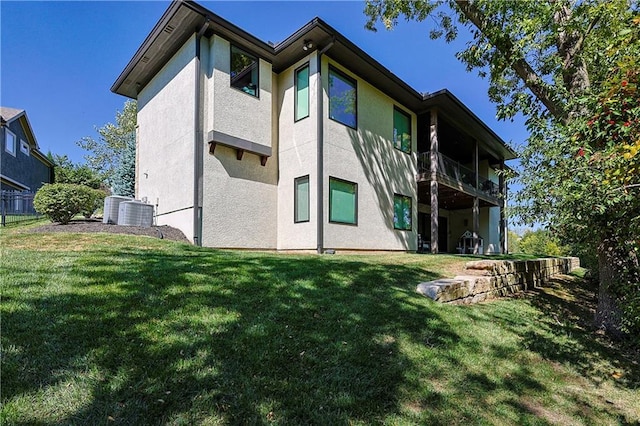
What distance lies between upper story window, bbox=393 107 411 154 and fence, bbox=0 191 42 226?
12.7 meters

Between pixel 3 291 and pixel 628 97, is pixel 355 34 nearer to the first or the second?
pixel 628 97

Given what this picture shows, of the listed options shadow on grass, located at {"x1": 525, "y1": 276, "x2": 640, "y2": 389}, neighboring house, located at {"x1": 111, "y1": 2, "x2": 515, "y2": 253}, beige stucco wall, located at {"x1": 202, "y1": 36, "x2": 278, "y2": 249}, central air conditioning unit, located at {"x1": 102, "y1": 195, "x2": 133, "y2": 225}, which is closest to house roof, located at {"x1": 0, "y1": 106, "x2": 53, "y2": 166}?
neighboring house, located at {"x1": 111, "y1": 2, "x2": 515, "y2": 253}

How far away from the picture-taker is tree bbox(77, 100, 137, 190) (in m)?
26.8

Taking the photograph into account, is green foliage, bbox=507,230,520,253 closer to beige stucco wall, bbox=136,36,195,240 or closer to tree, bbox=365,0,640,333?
tree, bbox=365,0,640,333

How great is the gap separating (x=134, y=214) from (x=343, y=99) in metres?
6.87

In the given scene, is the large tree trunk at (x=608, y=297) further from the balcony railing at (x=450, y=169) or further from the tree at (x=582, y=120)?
the balcony railing at (x=450, y=169)

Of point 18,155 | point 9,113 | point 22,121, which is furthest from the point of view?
point 22,121

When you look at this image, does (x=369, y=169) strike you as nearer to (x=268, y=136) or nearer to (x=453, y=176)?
(x=268, y=136)

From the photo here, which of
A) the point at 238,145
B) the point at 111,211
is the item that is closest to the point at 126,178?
the point at 111,211

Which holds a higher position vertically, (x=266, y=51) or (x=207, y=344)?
(x=266, y=51)

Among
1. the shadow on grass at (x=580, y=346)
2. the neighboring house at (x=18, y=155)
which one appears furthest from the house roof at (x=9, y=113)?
the shadow on grass at (x=580, y=346)

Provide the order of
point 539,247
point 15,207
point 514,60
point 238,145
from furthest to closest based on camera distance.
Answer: point 539,247 → point 15,207 → point 238,145 → point 514,60

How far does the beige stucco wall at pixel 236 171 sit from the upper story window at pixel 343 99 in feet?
6.11

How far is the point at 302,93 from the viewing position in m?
10.2
